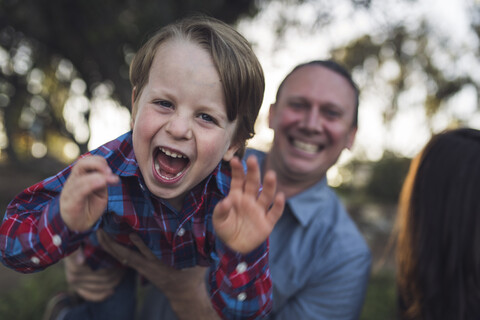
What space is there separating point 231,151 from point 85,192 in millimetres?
666

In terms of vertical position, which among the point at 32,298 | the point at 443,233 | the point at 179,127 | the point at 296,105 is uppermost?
the point at 179,127

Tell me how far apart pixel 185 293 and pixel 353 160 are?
12855mm

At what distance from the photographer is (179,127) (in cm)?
146

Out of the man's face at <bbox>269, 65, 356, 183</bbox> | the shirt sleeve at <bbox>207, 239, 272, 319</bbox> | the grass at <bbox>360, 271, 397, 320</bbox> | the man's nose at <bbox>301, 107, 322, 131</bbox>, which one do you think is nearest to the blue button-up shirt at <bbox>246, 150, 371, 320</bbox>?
the man's face at <bbox>269, 65, 356, 183</bbox>

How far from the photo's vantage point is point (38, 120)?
11.5 metres

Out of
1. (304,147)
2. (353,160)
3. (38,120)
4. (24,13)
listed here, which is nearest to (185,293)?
(304,147)

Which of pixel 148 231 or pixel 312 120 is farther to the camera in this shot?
pixel 312 120

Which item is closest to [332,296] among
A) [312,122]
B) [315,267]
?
[315,267]

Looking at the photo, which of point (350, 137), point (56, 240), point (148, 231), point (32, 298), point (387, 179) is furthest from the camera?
point (387, 179)

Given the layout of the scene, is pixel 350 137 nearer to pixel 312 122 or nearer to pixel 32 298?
pixel 312 122

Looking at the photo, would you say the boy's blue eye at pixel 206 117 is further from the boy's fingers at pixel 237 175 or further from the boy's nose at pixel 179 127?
the boy's fingers at pixel 237 175

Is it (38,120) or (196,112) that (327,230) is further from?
(38,120)

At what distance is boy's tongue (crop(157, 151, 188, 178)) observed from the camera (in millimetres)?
1538

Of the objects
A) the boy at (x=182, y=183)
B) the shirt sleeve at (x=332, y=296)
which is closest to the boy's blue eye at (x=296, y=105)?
the shirt sleeve at (x=332, y=296)
